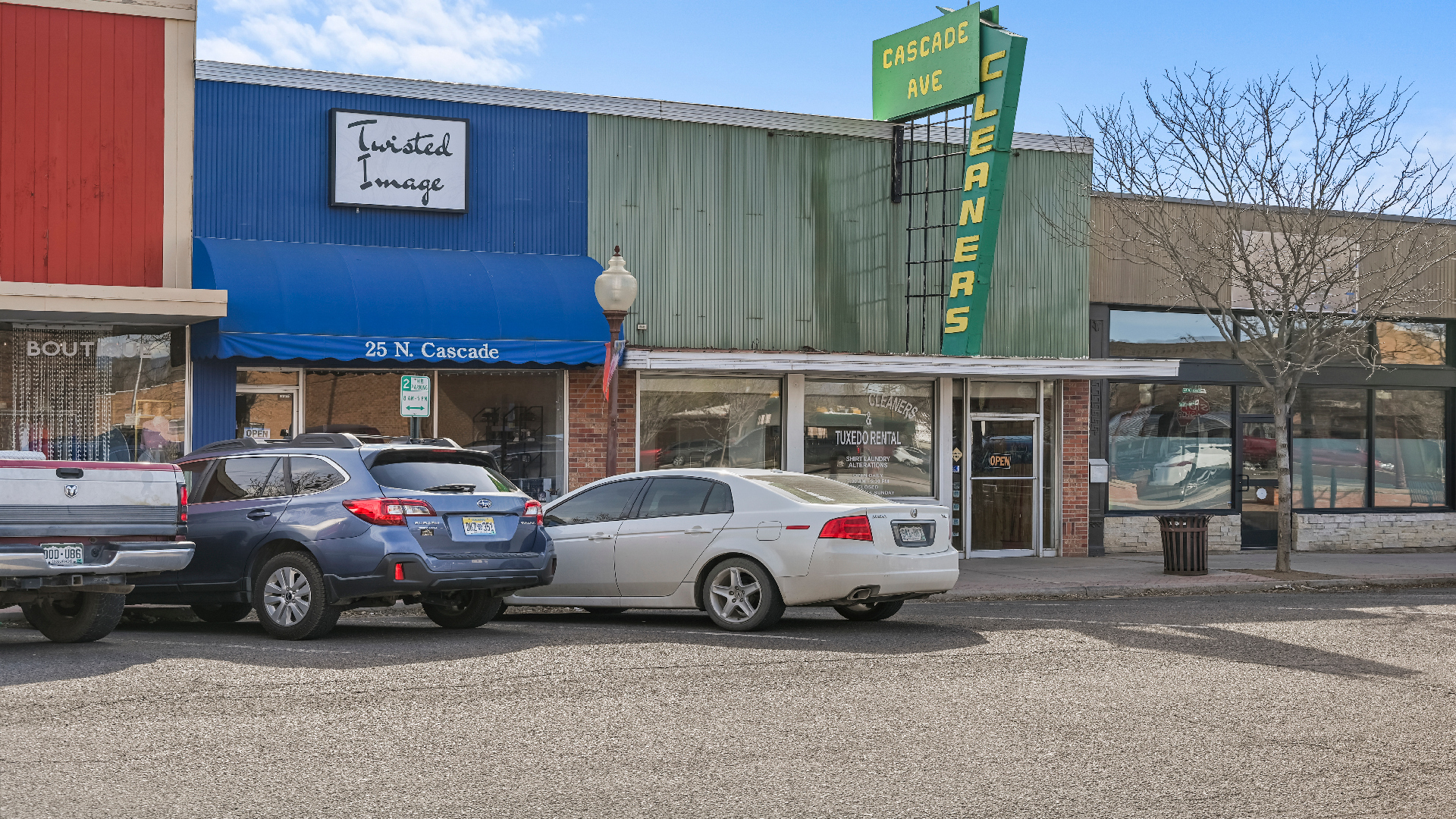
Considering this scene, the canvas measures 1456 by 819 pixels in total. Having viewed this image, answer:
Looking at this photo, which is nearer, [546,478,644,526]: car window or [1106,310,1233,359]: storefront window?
[546,478,644,526]: car window

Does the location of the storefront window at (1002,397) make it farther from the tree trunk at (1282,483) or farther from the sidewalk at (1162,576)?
the tree trunk at (1282,483)

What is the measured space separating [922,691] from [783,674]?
3.34 ft

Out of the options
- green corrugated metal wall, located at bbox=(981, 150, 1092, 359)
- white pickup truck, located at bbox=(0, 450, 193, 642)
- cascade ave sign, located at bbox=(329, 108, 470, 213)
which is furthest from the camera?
green corrugated metal wall, located at bbox=(981, 150, 1092, 359)

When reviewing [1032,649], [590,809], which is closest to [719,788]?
[590,809]

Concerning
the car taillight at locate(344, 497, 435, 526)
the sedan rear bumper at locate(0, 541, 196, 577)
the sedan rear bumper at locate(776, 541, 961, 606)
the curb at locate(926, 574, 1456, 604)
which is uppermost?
the car taillight at locate(344, 497, 435, 526)

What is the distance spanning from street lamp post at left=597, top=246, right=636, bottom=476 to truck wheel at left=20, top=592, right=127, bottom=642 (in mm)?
5997

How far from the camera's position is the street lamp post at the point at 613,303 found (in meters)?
15.8

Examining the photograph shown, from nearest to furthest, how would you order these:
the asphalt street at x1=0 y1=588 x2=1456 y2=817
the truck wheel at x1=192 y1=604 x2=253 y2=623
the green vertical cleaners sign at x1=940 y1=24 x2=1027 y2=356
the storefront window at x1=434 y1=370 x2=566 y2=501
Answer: the asphalt street at x1=0 y1=588 x2=1456 y2=817 → the truck wheel at x1=192 y1=604 x2=253 y2=623 → the storefront window at x1=434 y1=370 x2=566 y2=501 → the green vertical cleaners sign at x1=940 y1=24 x2=1027 y2=356

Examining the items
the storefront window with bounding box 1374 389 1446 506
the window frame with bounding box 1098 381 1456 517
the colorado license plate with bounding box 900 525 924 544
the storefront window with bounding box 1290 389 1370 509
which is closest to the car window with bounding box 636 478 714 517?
A: the colorado license plate with bounding box 900 525 924 544

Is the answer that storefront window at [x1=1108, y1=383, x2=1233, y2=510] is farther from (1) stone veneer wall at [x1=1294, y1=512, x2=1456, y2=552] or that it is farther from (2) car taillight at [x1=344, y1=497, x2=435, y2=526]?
(2) car taillight at [x1=344, y1=497, x2=435, y2=526]

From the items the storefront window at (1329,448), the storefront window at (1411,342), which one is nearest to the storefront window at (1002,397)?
the storefront window at (1329,448)

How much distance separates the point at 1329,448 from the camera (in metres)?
24.7

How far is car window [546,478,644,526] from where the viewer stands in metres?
12.8

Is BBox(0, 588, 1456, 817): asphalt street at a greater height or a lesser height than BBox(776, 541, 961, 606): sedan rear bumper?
lesser
